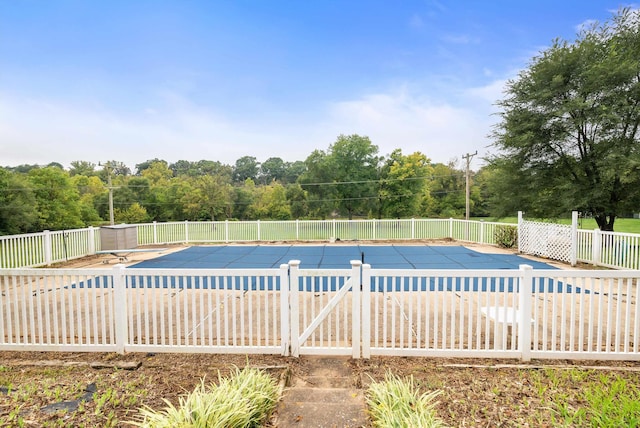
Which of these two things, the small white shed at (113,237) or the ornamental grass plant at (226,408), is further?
the small white shed at (113,237)

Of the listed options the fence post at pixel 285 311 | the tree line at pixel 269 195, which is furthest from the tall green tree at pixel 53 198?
the fence post at pixel 285 311

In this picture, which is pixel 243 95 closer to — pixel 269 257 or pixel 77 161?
pixel 269 257

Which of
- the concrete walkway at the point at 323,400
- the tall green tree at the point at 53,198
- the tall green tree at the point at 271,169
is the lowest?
the concrete walkway at the point at 323,400

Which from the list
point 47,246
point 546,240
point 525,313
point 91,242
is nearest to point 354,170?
point 546,240

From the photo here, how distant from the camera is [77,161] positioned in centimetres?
4219

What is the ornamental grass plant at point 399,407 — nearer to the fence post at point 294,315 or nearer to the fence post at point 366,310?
the fence post at point 366,310

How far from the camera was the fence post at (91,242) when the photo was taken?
32.8 ft

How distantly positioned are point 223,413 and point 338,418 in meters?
0.76

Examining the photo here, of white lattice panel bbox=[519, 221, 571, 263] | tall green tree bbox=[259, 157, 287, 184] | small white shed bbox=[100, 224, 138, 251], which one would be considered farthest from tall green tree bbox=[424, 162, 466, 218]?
small white shed bbox=[100, 224, 138, 251]

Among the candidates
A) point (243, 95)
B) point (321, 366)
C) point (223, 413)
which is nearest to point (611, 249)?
point (321, 366)

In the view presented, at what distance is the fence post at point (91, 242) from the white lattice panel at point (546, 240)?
13924 mm

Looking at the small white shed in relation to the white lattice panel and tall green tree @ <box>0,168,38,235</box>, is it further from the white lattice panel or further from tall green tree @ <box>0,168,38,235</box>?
tall green tree @ <box>0,168,38,235</box>

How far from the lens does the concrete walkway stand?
6.75 ft

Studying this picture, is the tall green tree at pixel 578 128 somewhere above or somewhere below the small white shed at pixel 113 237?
above
